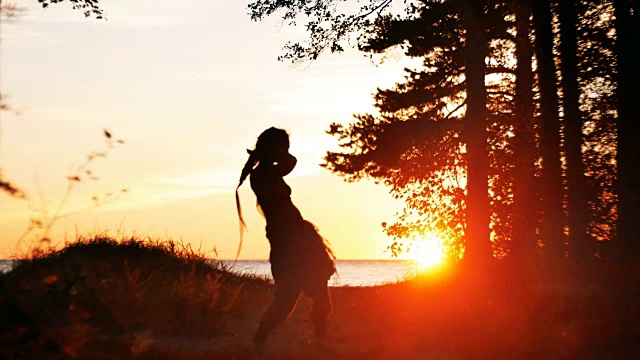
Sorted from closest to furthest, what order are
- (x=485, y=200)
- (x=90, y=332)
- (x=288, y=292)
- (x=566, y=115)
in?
(x=288, y=292) → (x=90, y=332) → (x=566, y=115) → (x=485, y=200)

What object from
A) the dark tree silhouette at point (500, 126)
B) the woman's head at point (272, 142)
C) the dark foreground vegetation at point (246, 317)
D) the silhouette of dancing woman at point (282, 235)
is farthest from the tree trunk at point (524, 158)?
the woman's head at point (272, 142)

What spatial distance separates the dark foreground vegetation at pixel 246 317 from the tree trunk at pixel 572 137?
2104 millimetres

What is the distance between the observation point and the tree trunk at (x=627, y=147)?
1745 centimetres

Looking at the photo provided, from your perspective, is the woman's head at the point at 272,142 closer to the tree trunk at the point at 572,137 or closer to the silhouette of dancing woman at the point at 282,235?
the silhouette of dancing woman at the point at 282,235

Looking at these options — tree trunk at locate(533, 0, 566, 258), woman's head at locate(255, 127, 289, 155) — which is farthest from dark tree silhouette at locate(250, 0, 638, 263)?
woman's head at locate(255, 127, 289, 155)

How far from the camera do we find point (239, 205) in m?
9.34

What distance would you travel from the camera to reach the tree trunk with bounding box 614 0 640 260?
Result: 17.5 metres

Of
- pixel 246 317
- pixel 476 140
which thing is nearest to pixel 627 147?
pixel 476 140

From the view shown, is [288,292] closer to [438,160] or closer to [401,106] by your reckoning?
[438,160]

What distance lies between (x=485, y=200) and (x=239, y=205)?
10979 millimetres

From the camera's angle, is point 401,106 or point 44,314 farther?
point 401,106

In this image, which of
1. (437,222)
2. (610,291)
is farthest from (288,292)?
(437,222)

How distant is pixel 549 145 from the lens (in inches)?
709

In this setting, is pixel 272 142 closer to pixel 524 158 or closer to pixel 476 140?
pixel 476 140
